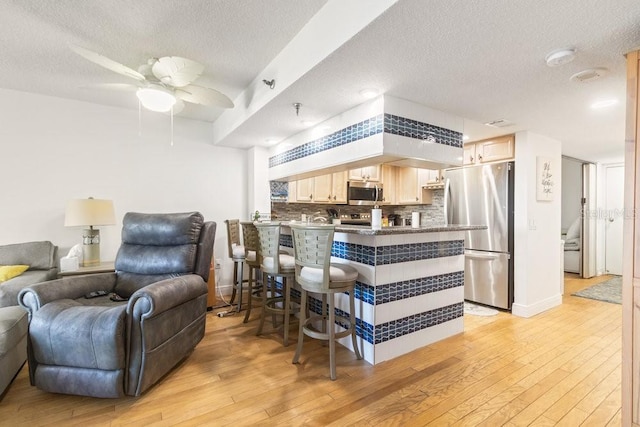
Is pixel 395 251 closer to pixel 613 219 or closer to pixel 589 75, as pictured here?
pixel 589 75

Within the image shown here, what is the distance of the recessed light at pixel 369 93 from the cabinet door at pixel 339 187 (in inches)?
92.1

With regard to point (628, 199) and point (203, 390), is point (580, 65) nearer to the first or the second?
point (628, 199)

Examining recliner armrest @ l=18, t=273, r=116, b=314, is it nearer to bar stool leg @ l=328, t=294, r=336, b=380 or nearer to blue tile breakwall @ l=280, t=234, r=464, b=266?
bar stool leg @ l=328, t=294, r=336, b=380

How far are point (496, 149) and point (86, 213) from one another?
190 inches

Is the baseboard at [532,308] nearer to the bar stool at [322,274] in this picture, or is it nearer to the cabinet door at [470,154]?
the cabinet door at [470,154]

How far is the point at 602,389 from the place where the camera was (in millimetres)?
1987

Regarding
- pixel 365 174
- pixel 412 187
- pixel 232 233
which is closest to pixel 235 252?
pixel 232 233

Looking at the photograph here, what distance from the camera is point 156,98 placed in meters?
2.28

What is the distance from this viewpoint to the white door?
5.45 metres

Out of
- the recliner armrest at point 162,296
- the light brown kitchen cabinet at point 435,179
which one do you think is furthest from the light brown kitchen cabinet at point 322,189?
the recliner armrest at point 162,296

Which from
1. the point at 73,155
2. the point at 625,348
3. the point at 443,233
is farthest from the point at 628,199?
the point at 73,155

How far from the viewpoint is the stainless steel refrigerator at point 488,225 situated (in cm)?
356

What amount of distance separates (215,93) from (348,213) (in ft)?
11.2

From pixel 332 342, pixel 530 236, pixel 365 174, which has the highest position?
pixel 365 174
